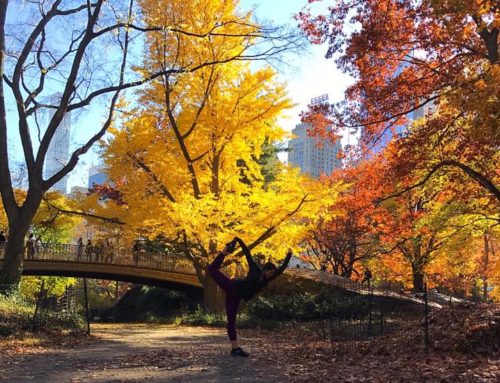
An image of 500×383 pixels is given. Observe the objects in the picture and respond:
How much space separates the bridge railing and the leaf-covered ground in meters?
18.1

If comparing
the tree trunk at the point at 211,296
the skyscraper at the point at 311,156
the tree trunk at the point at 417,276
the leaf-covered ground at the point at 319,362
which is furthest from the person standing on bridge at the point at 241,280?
the skyscraper at the point at 311,156

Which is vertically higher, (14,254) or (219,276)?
(14,254)

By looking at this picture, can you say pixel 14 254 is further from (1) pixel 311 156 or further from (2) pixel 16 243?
(1) pixel 311 156

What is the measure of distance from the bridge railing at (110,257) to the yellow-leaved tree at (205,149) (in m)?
9.24

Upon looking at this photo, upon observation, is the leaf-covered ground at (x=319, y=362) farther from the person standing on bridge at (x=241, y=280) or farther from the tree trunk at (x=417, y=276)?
the tree trunk at (x=417, y=276)

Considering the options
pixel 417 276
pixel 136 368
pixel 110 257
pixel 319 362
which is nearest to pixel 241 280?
pixel 319 362

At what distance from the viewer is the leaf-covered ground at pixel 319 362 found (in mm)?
5465

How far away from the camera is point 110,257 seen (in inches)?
1154

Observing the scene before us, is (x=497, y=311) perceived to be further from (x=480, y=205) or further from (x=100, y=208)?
(x=100, y=208)

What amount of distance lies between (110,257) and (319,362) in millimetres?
24671

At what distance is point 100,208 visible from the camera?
67.0 feet

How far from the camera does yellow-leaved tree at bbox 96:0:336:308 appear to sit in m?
14.9

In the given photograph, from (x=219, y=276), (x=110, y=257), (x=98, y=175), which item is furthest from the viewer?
(x=98, y=175)

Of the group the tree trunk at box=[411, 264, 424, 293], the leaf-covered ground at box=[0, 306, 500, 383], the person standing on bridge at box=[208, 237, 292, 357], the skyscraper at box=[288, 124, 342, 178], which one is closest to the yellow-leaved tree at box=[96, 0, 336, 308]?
the leaf-covered ground at box=[0, 306, 500, 383]
